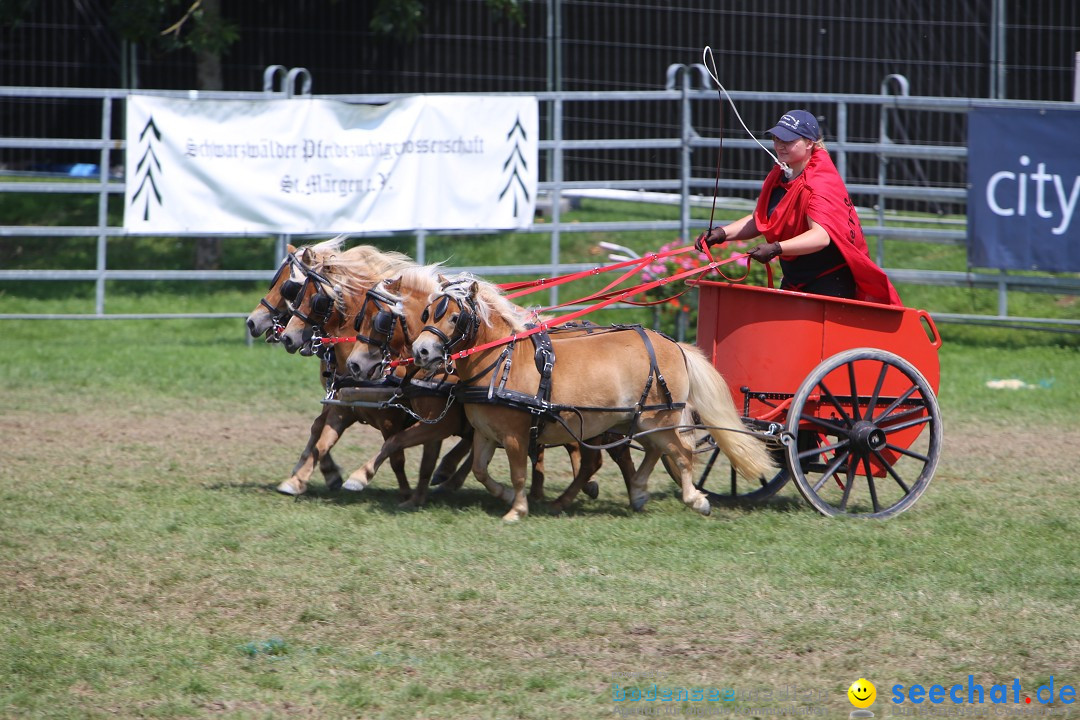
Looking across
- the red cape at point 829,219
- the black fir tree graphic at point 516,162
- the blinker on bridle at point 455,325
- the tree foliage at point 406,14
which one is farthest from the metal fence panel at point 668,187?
the blinker on bridle at point 455,325

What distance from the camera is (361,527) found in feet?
20.5

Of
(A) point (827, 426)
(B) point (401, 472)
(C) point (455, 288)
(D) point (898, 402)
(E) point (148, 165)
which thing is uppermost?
(E) point (148, 165)

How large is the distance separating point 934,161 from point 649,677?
11983mm

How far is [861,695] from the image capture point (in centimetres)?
409

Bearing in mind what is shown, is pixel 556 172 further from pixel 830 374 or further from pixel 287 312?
pixel 830 374

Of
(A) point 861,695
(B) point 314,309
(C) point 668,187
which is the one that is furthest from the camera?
(C) point 668,187

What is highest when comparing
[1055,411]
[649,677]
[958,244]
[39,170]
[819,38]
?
[819,38]

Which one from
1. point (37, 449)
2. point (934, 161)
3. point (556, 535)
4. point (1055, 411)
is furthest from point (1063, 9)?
point (37, 449)

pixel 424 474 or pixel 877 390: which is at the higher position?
pixel 877 390

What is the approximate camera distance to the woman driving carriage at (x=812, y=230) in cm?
628

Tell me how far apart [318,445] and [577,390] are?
1.58 m

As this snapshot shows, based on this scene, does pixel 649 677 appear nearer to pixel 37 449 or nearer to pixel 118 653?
pixel 118 653

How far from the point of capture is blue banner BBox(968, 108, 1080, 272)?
37.1 ft

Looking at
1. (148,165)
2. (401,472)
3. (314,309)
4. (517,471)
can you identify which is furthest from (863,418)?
(148,165)
